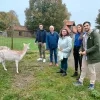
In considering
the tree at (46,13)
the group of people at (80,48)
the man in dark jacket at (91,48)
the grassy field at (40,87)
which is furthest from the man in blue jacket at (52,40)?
the tree at (46,13)

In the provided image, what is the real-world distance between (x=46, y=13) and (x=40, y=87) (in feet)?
177

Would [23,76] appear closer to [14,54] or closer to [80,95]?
[14,54]

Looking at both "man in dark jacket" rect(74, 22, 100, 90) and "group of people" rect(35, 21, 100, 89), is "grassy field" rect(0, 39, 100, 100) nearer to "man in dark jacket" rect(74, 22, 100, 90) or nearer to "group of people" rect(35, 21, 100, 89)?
"group of people" rect(35, 21, 100, 89)

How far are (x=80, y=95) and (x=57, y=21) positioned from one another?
54.6 metres

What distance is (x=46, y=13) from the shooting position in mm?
61531

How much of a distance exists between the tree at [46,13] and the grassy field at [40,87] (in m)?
49.8

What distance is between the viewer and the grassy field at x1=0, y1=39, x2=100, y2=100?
24.7 ft

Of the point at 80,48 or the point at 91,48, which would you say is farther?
the point at 80,48

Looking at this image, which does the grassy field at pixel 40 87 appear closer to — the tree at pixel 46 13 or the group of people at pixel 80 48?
the group of people at pixel 80 48

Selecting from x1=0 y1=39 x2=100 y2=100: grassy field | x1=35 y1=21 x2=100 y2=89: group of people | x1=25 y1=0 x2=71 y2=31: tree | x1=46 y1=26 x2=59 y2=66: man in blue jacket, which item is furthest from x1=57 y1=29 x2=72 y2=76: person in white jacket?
x1=25 y1=0 x2=71 y2=31: tree

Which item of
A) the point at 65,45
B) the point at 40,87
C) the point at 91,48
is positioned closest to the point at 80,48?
the point at 65,45

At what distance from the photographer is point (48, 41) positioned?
11891mm

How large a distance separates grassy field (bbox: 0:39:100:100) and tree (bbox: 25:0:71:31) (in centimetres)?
4975

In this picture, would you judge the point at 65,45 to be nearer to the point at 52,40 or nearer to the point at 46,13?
the point at 52,40
